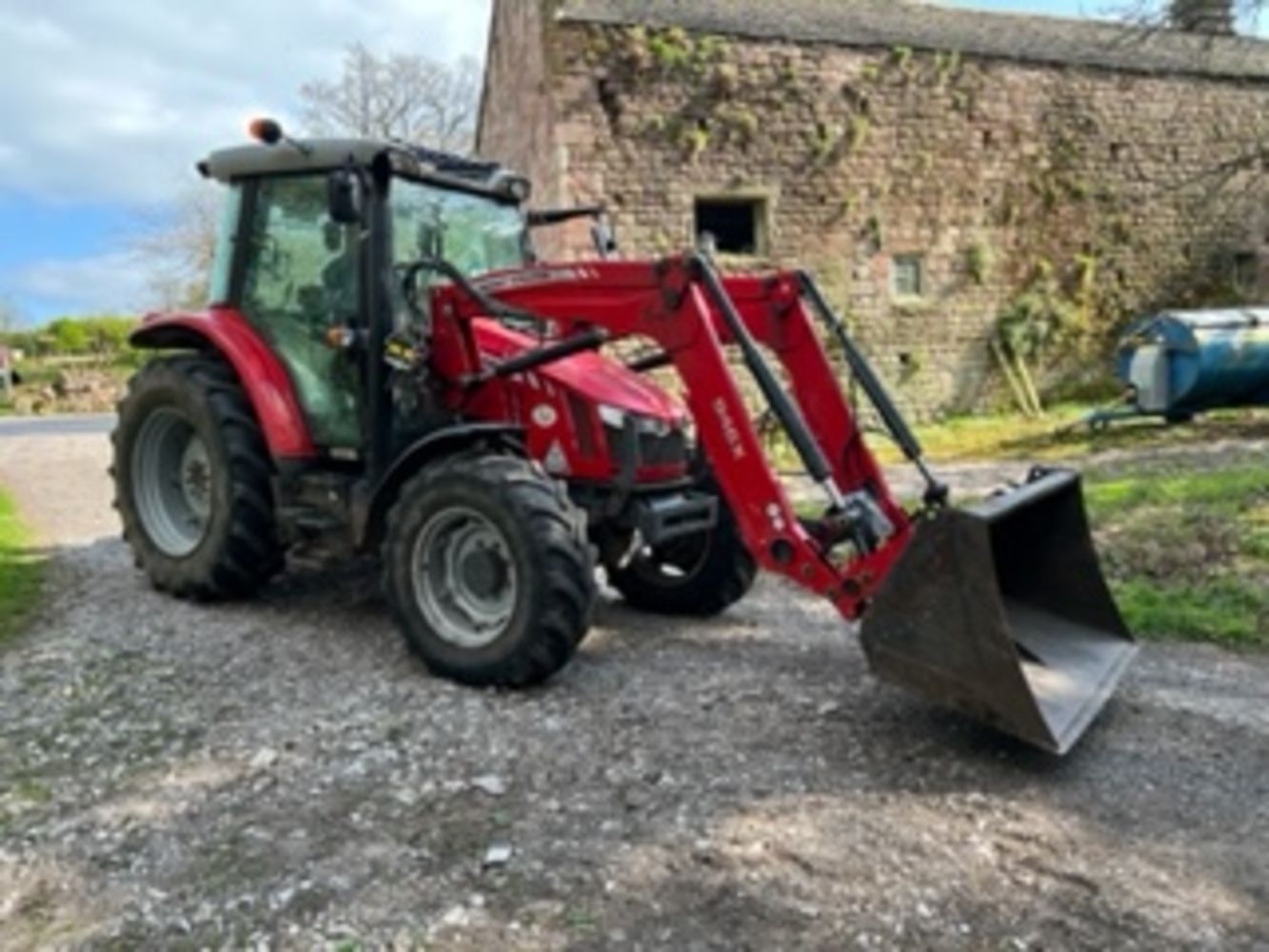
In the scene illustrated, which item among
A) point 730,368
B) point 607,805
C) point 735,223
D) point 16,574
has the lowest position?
point 607,805

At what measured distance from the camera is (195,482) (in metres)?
5.91

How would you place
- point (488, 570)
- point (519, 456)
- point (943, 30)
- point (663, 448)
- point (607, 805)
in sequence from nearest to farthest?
point (607, 805)
point (488, 570)
point (519, 456)
point (663, 448)
point (943, 30)

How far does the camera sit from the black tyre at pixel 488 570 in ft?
13.3

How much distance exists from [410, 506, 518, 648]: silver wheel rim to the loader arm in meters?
0.96

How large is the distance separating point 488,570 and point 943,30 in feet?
50.3

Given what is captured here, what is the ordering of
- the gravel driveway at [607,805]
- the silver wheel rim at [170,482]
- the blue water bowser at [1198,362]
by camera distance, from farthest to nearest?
the blue water bowser at [1198,362]
the silver wheel rim at [170,482]
the gravel driveway at [607,805]

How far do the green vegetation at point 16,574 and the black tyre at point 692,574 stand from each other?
306 centimetres

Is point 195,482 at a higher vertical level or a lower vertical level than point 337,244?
lower

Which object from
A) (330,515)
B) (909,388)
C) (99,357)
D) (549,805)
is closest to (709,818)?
(549,805)

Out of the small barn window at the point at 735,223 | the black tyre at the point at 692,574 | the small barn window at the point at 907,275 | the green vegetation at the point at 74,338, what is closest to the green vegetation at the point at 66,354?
the green vegetation at the point at 74,338

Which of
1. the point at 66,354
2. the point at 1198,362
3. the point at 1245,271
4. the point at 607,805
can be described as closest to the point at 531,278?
the point at 607,805

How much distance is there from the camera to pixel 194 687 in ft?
14.3

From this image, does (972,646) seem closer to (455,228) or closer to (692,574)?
(692,574)

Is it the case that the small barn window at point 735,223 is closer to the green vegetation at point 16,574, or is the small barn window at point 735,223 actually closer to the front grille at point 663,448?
the green vegetation at point 16,574
